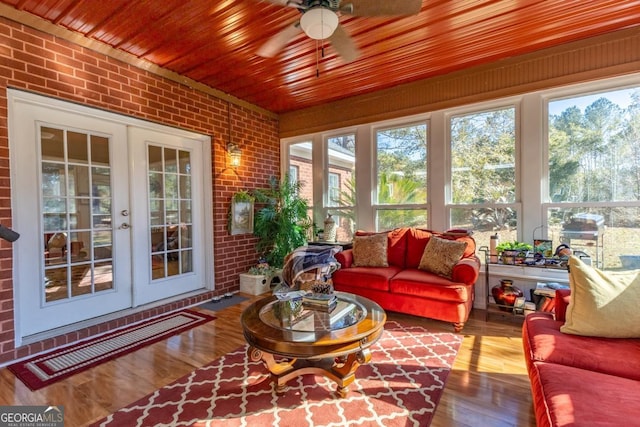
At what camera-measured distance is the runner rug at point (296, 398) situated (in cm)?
171

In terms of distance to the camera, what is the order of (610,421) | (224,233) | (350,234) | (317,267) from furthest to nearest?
(350,234) → (224,233) → (317,267) → (610,421)

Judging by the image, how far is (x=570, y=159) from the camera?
3.14m

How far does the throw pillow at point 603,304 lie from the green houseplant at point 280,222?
322 cm

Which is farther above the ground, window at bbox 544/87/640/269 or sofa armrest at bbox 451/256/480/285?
window at bbox 544/87/640/269

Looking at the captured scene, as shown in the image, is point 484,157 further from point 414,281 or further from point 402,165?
point 414,281

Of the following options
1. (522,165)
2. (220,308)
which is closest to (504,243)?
(522,165)

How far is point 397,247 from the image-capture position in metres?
3.64

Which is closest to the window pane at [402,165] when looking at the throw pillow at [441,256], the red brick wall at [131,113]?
the throw pillow at [441,256]

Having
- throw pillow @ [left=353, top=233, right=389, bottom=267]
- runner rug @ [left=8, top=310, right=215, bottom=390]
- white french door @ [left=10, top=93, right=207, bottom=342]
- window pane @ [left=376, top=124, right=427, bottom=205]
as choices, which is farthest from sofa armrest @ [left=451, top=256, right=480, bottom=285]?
white french door @ [left=10, top=93, right=207, bottom=342]

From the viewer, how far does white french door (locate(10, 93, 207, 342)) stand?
2.59 metres

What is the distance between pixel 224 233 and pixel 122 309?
144cm

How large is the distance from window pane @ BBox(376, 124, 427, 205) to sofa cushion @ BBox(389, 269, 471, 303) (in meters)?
1.27

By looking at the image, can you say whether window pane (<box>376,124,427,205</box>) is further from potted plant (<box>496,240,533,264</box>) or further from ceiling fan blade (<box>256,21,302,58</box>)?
ceiling fan blade (<box>256,21,302,58</box>)

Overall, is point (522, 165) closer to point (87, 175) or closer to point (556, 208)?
point (556, 208)
